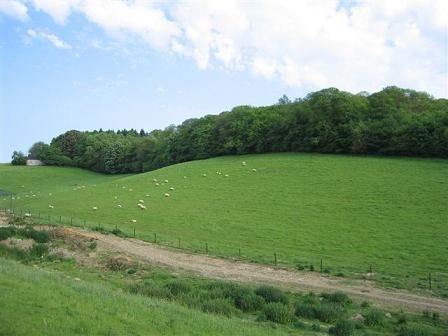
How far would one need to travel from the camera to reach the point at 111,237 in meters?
37.4

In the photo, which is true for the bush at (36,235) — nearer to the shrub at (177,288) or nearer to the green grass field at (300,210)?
the green grass field at (300,210)

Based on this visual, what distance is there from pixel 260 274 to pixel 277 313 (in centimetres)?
990

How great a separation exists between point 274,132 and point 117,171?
5729 cm

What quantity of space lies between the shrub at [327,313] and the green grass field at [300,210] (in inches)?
326

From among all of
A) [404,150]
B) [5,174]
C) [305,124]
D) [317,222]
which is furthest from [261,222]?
[5,174]

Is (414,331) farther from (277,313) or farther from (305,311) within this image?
(277,313)

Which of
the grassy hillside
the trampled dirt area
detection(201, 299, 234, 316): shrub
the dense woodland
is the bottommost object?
the trampled dirt area

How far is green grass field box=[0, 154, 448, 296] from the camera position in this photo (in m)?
33.0

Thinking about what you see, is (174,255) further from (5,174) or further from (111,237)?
(5,174)

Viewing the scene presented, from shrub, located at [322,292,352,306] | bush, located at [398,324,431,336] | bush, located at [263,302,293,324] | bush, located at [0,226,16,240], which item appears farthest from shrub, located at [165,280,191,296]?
bush, located at [0,226,16,240]

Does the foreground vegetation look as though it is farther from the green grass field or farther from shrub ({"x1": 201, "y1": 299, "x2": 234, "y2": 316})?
the green grass field

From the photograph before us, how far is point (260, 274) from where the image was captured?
86.8 feet

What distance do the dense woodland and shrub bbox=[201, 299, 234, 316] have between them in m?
54.3

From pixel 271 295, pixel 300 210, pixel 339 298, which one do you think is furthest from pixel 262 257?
pixel 300 210
